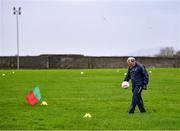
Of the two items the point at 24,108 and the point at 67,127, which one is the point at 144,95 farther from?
the point at 67,127

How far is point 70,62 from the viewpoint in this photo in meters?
79.9

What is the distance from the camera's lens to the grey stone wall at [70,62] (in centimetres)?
7950

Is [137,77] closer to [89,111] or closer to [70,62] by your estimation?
[89,111]

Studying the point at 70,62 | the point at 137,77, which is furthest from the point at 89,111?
the point at 70,62

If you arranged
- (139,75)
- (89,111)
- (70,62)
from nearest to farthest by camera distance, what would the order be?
1. (139,75)
2. (89,111)
3. (70,62)

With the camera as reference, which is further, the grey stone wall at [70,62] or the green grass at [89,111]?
the grey stone wall at [70,62]

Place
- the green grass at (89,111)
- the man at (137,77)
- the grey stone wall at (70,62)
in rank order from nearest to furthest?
the green grass at (89,111) < the man at (137,77) < the grey stone wall at (70,62)

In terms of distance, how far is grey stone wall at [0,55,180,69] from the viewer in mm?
79500

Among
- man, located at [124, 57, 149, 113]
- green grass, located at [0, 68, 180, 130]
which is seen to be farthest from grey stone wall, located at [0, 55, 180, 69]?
man, located at [124, 57, 149, 113]

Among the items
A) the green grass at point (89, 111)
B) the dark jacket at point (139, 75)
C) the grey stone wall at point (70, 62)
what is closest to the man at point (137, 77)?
the dark jacket at point (139, 75)

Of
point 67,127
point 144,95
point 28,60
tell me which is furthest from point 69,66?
point 67,127

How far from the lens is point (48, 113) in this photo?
17.9m

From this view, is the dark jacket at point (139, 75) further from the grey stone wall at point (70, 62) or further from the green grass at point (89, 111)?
the grey stone wall at point (70, 62)

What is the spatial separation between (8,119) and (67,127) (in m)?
2.43
